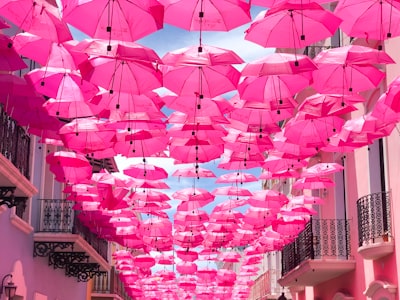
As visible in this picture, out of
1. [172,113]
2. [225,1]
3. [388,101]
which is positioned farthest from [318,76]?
[172,113]

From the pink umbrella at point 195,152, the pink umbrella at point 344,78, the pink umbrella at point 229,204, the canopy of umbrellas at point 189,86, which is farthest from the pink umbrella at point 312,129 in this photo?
A: the pink umbrella at point 229,204

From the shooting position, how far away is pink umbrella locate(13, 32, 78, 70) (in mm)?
10352

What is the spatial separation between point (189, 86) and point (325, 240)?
1271cm

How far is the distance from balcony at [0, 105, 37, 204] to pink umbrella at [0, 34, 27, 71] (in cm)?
269

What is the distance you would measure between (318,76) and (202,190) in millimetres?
9644

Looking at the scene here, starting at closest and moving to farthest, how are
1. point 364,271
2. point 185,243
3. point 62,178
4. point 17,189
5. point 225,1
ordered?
point 225,1 → point 17,189 → point 62,178 → point 364,271 → point 185,243

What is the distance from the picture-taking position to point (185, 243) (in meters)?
27.1

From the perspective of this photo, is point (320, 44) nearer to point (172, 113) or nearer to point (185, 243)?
point (185, 243)

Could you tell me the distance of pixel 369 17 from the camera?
9.31m

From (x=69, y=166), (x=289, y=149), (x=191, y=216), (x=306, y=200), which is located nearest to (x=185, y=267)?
(x=191, y=216)

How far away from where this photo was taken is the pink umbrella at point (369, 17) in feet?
29.9

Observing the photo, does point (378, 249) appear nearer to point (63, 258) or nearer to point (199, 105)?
point (199, 105)

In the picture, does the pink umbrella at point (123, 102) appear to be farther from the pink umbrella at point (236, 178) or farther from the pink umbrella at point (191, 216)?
the pink umbrella at point (191, 216)

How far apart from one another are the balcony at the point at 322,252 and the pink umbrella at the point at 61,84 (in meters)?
11.7
